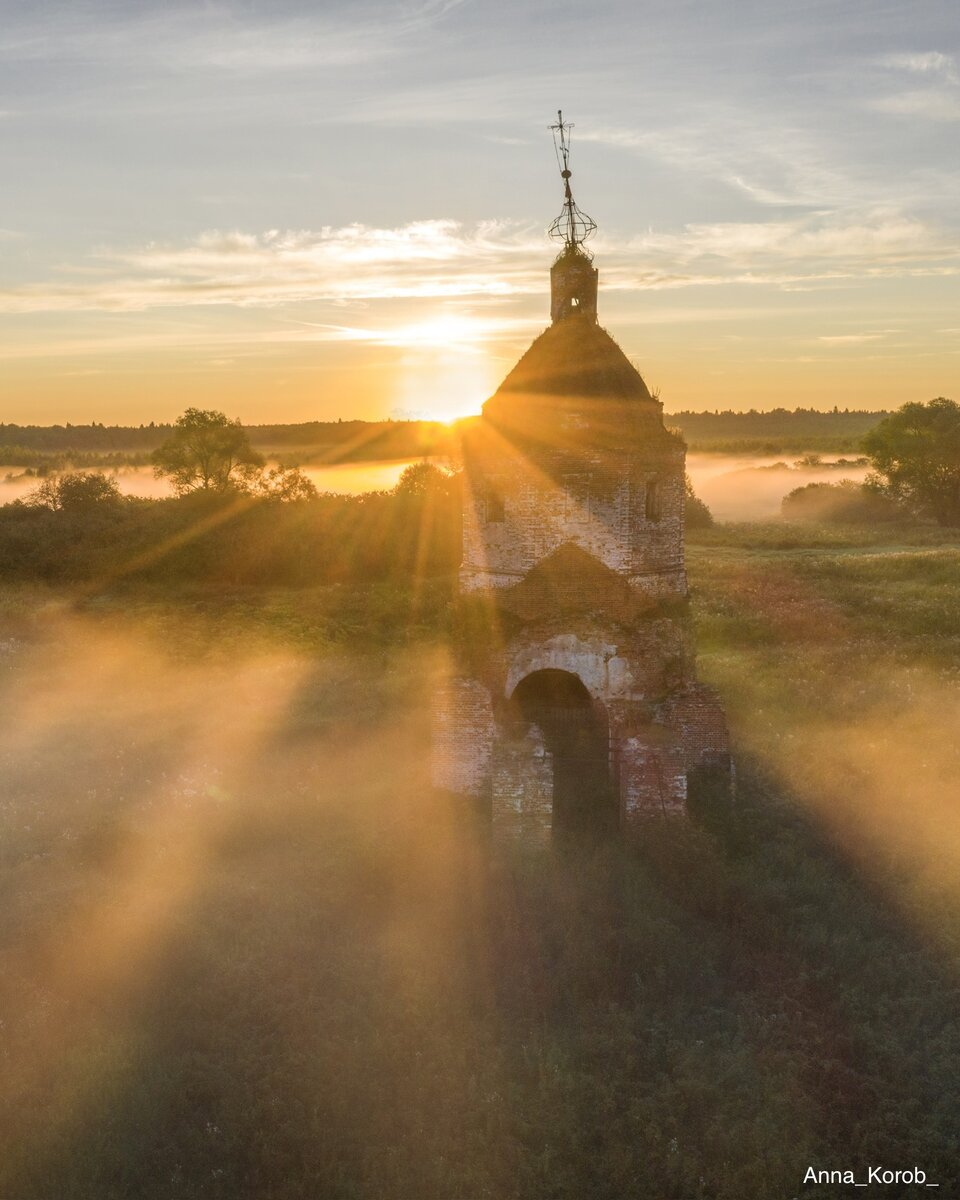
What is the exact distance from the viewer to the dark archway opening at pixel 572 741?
13914mm

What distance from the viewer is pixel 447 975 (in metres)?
10.3

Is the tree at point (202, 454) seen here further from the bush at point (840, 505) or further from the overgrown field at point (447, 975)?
the bush at point (840, 505)

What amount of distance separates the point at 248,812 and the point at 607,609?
629 centimetres

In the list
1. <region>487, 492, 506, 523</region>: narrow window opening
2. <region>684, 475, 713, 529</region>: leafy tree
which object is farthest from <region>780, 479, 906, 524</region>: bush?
<region>487, 492, 506, 523</region>: narrow window opening

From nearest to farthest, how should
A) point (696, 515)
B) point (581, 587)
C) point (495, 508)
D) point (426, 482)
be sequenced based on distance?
point (581, 587) → point (495, 508) → point (426, 482) → point (696, 515)

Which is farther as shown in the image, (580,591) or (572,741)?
(572,741)

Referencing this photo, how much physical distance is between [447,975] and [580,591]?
583cm

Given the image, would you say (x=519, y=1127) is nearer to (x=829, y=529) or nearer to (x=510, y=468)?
(x=510, y=468)

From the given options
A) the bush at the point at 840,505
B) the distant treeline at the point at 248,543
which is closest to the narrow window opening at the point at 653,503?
the distant treeline at the point at 248,543

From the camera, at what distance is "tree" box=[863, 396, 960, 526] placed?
55688 millimetres

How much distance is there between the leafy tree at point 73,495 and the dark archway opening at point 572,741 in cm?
3317

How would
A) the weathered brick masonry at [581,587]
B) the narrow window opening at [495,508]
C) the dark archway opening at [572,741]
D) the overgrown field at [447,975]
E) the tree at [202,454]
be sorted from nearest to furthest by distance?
the overgrown field at [447,975]
the weathered brick masonry at [581,587]
the dark archway opening at [572,741]
the narrow window opening at [495,508]
the tree at [202,454]

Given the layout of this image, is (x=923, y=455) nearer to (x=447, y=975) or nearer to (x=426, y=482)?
(x=426, y=482)

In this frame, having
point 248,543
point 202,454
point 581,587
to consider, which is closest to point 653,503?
point 581,587
